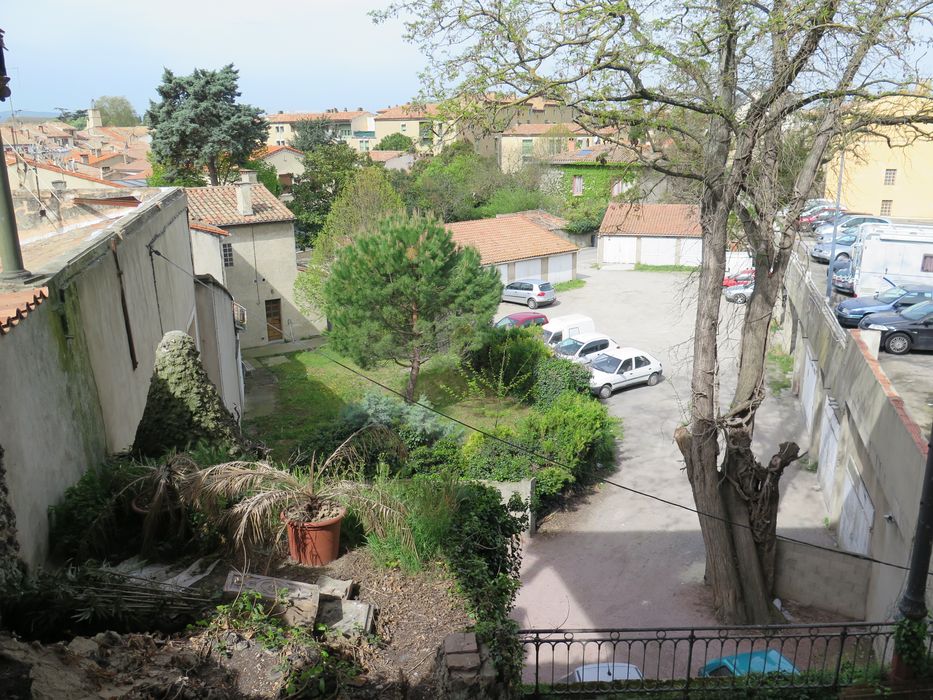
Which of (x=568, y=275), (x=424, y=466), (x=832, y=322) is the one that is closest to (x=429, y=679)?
(x=424, y=466)

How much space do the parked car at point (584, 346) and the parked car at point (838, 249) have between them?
1200cm

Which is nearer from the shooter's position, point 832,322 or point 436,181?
point 832,322

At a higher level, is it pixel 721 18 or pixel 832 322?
pixel 721 18

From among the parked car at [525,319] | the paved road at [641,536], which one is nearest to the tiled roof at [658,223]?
the parked car at [525,319]

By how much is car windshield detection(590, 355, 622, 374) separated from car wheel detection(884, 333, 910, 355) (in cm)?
817

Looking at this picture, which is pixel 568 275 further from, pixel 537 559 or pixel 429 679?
pixel 429 679

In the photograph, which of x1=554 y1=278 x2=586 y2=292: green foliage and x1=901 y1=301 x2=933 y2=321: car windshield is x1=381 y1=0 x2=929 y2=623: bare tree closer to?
x1=901 y1=301 x2=933 y2=321: car windshield

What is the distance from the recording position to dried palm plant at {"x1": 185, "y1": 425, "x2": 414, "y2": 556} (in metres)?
7.05

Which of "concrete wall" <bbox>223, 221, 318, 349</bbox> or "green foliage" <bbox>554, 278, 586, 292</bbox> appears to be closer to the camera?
"concrete wall" <bbox>223, 221, 318, 349</bbox>

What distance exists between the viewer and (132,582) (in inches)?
239

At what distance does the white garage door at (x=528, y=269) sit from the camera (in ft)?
131

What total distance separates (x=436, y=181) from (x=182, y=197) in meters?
36.0

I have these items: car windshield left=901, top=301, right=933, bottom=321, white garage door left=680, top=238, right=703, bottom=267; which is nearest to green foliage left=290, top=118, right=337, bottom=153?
white garage door left=680, top=238, right=703, bottom=267

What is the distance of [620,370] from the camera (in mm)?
24328
